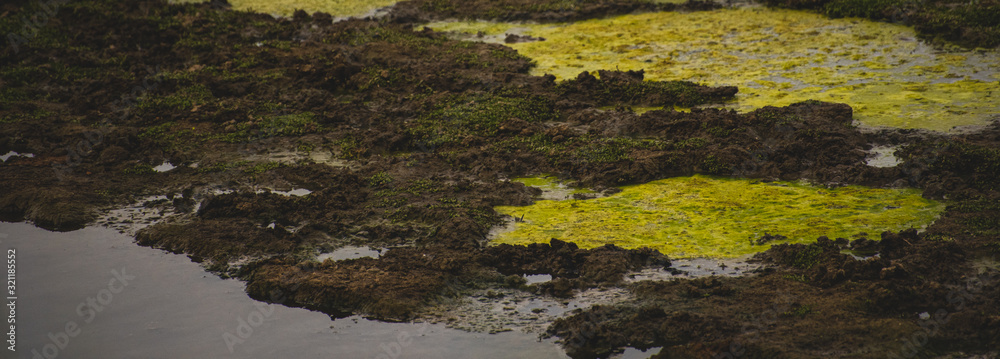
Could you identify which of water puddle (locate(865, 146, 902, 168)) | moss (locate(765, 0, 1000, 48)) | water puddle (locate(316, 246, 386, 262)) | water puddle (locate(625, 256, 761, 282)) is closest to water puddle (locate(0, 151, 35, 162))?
water puddle (locate(316, 246, 386, 262))

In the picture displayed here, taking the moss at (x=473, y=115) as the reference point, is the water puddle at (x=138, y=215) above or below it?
below

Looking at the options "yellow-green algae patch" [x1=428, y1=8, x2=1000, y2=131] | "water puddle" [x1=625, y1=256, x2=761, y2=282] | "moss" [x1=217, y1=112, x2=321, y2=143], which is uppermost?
"yellow-green algae patch" [x1=428, y1=8, x2=1000, y2=131]

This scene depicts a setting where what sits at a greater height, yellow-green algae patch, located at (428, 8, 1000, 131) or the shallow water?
yellow-green algae patch, located at (428, 8, 1000, 131)

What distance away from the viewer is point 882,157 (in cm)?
778

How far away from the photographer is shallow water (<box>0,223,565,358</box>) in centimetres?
530

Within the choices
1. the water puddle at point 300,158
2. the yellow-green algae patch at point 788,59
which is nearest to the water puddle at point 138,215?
the water puddle at point 300,158

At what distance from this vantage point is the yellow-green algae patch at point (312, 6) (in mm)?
15414

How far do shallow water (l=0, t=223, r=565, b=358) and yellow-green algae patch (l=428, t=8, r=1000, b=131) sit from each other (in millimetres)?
5598

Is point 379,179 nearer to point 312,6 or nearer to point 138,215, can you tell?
point 138,215

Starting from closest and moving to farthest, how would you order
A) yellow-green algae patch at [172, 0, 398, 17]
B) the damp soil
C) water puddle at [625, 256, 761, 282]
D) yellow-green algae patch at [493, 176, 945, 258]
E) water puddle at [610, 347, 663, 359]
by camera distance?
water puddle at [610, 347, 663, 359]
the damp soil
water puddle at [625, 256, 761, 282]
yellow-green algae patch at [493, 176, 945, 258]
yellow-green algae patch at [172, 0, 398, 17]

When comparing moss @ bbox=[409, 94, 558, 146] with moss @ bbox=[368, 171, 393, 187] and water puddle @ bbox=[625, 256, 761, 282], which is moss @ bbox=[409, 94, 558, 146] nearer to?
moss @ bbox=[368, 171, 393, 187]

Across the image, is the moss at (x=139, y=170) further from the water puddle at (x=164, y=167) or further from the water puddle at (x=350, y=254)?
the water puddle at (x=350, y=254)

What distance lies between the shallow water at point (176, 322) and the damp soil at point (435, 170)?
0.62ft

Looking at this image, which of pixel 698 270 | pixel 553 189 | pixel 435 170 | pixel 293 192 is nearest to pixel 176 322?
pixel 293 192
